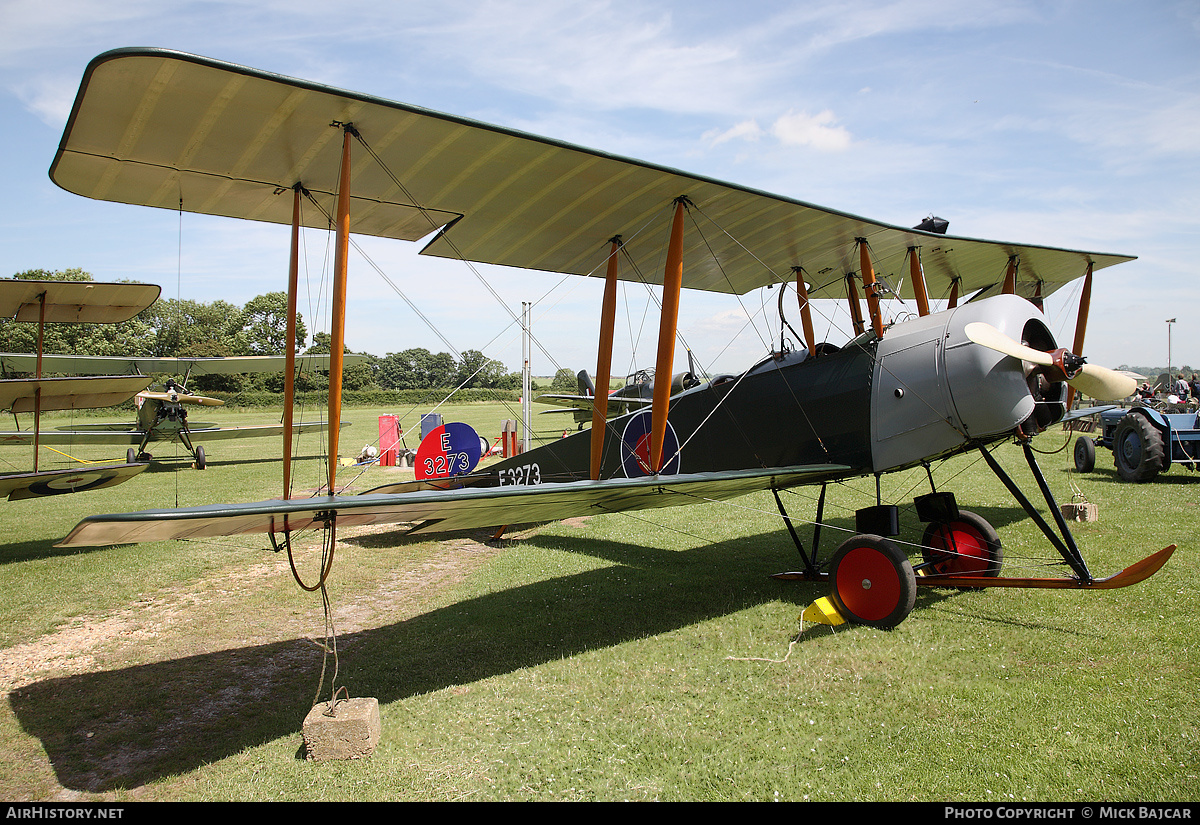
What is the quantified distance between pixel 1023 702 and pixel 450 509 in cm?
329

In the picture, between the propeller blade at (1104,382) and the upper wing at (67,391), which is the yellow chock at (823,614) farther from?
the upper wing at (67,391)

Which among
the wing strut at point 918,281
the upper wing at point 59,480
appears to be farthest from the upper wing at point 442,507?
the upper wing at point 59,480

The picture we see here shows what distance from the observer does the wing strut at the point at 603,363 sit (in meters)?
5.40

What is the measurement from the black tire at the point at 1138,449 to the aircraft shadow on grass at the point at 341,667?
311 inches

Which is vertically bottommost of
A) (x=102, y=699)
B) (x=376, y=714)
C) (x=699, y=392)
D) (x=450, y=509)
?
(x=102, y=699)

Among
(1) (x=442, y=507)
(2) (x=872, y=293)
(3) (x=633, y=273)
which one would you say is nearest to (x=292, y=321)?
(1) (x=442, y=507)

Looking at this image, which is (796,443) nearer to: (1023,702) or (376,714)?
(1023,702)

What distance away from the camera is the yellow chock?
4566 mm

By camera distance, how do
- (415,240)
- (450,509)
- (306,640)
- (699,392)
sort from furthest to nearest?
1. (699,392)
2. (415,240)
3. (306,640)
4. (450,509)

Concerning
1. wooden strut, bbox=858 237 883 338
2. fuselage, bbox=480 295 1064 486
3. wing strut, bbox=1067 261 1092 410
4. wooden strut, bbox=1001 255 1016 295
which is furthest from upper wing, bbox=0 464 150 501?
wing strut, bbox=1067 261 1092 410

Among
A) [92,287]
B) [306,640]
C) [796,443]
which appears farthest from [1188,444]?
[92,287]

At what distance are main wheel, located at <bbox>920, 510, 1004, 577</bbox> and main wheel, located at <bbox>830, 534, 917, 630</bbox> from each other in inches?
43.4

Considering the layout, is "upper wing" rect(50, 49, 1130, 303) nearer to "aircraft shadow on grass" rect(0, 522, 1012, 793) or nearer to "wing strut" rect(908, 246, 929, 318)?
"wing strut" rect(908, 246, 929, 318)
